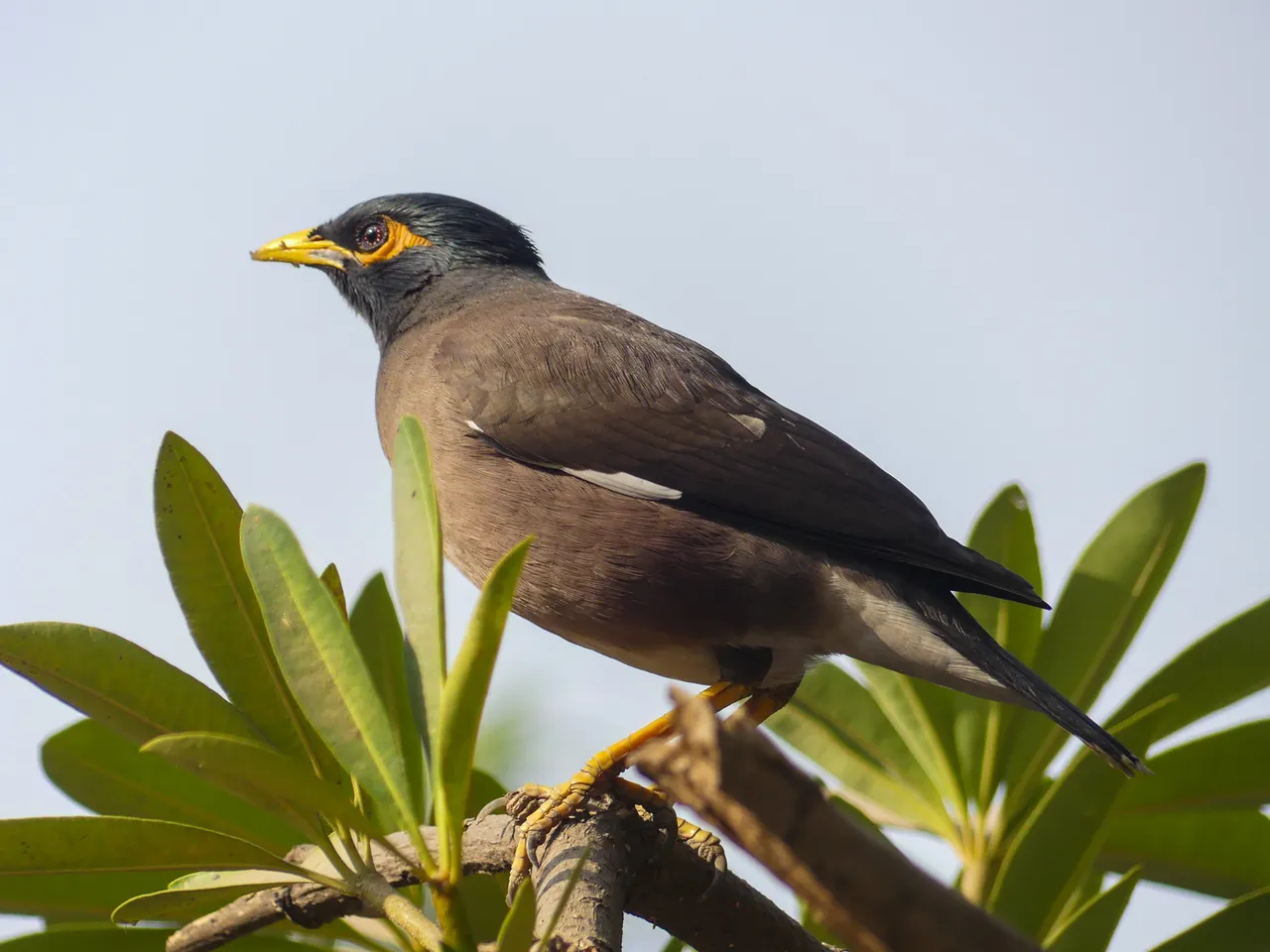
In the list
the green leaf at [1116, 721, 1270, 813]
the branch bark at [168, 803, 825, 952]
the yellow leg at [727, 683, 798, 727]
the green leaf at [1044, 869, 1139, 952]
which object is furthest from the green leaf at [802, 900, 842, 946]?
the green leaf at [1116, 721, 1270, 813]

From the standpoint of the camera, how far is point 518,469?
3168mm

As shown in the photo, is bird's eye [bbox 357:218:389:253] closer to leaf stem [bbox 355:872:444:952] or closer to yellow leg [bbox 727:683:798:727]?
yellow leg [bbox 727:683:798:727]

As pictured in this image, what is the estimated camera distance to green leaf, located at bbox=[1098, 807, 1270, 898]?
285cm

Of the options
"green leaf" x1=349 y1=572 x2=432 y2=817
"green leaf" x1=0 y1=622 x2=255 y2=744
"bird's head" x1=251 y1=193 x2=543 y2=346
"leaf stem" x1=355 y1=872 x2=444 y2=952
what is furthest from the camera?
"bird's head" x1=251 y1=193 x2=543 y2=346

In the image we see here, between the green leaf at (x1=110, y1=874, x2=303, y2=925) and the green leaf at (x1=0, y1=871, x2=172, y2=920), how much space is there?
22 cm

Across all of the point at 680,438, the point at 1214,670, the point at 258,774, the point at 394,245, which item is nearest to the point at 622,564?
the point at 680,438

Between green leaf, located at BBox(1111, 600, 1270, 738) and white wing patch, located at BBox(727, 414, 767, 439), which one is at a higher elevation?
white wing patch, located at BBox(727, 414, 767, 439)

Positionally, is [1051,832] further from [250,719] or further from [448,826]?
[250,719]

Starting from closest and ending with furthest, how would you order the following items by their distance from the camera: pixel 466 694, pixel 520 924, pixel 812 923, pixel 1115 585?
pixel 520 924
pixel 466 694
pixel 812 923
pixel 1115 585

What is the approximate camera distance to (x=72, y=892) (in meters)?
2.22

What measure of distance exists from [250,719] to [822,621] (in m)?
1.43

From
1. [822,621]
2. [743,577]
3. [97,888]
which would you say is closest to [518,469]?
[743,577]

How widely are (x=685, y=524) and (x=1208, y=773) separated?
135cm

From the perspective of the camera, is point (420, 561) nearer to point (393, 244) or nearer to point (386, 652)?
point (386, 652)
